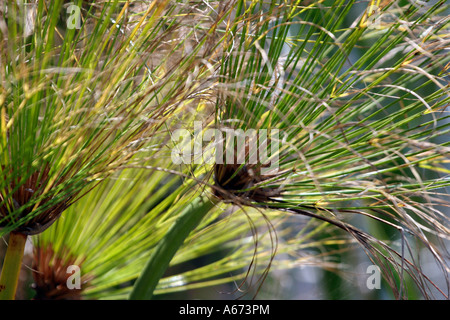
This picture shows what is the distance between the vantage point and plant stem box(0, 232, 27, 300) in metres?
0.44

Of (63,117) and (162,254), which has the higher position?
(63,117)

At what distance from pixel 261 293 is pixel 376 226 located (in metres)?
0.33

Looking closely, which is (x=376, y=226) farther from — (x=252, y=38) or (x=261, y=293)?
(x=252, y=38)

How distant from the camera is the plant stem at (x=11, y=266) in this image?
442 millimetres

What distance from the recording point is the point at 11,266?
45 cm

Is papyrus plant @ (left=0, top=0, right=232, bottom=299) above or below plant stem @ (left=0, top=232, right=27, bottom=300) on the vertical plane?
above

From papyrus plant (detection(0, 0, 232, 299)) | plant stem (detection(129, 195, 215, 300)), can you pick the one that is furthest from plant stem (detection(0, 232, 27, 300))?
plant stem (detection(129, 195, 215, 300))

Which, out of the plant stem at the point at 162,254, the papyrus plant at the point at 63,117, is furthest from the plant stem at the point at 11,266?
the plant stem at the point at 162,254

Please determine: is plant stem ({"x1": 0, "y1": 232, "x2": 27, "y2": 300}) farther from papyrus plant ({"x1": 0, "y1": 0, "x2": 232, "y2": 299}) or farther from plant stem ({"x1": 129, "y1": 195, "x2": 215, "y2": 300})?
plant stem ({"x1": 129, "y1": 195, "x2": 215, "y2": 300})

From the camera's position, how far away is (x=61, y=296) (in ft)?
1.90

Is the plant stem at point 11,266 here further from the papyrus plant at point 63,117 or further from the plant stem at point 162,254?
the plant stem at point 162,254

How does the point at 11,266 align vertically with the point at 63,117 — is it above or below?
below

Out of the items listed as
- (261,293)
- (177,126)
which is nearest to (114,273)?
(177,126)

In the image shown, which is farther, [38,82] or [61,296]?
[61,296]
